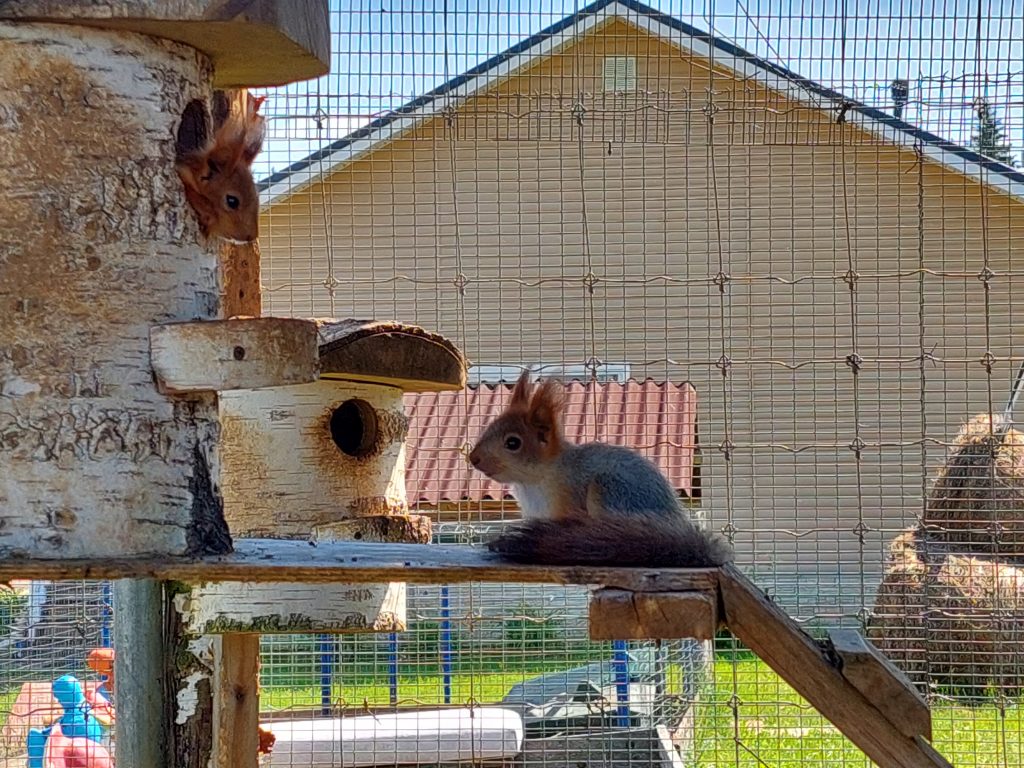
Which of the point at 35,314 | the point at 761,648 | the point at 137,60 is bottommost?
the point at 761,648

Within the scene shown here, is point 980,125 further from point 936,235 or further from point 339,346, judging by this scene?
point 339,346

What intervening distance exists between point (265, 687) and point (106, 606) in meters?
0.71

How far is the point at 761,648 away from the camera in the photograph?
2020 mm

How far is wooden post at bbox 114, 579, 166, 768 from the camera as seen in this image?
2885 mm

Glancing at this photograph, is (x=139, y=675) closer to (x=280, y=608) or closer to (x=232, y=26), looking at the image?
(x=280, y=608)

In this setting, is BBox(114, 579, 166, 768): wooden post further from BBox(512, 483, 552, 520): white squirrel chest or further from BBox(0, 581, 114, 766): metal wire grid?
BBox(0, 581, 114, 766): metal wire grid

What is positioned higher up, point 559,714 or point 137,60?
point 137,60

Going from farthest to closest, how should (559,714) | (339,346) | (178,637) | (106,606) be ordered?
(559,714) < (106,606) < (339,346) < (178,637)

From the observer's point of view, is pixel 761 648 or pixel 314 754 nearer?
pixel 761 648

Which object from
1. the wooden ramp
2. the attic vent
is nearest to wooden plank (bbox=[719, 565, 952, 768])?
the wooden ramp

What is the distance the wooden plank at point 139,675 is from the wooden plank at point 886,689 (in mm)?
1518

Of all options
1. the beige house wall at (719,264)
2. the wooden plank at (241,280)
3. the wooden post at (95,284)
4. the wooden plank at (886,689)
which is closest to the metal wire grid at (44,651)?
the beige house wall at (719,264)

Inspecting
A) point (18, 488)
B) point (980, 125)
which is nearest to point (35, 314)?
point (18, 488)

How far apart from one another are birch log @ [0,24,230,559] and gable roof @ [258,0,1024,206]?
2450 millimetres
